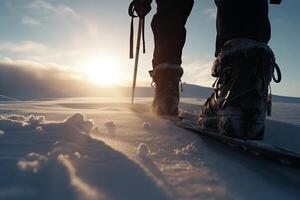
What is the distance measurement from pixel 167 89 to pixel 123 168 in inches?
69.2

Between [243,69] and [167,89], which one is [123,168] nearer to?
[243,69]

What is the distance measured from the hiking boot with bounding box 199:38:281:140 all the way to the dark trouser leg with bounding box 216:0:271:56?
0.07 m

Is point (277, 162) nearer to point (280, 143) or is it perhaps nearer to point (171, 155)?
point (171, 155)

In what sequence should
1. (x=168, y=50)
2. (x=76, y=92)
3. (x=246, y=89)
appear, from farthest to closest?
(x=76, y=92), (x=168, y=50), (x=246, y=89)

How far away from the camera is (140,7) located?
3.04 m

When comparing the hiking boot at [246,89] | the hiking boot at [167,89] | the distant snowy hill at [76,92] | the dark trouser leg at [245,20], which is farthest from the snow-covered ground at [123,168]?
the distant snowy hill at [76,92]

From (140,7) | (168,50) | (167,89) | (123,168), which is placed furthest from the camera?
(140,7)

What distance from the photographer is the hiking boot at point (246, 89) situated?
1587 mm

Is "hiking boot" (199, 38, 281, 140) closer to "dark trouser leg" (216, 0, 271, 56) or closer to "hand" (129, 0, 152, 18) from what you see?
"dark trouser leg" (216, 0, 271, 56)

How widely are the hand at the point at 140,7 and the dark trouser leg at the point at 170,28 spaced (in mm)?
157

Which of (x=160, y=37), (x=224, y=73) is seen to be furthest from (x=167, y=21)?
(x=224, y=73)

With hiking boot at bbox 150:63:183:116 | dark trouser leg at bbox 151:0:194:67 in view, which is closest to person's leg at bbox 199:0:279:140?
hiking boot at bbox 150:63:183:116

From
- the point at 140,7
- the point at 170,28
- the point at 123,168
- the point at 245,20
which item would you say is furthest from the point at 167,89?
the point at 123,168

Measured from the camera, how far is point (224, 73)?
1.76 m
